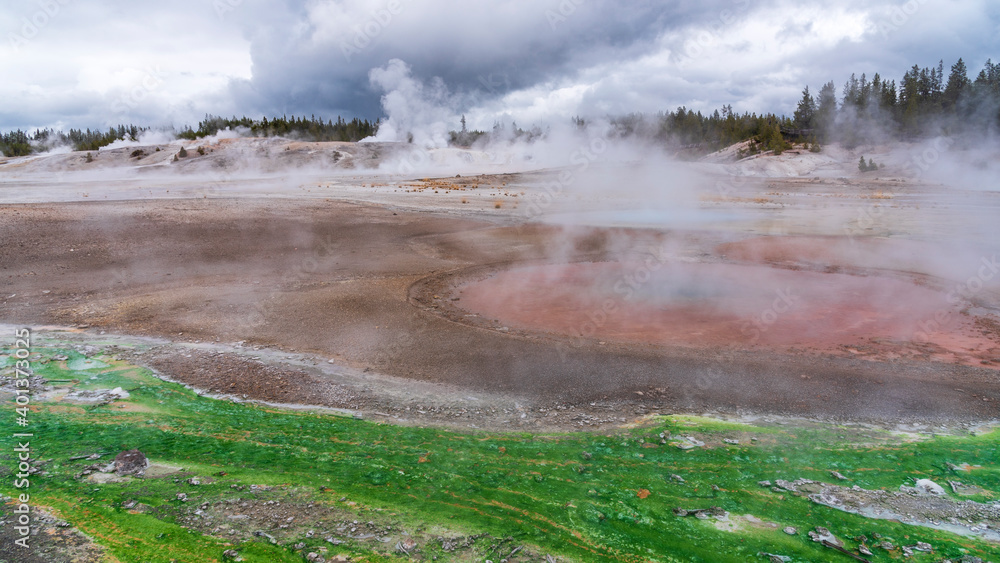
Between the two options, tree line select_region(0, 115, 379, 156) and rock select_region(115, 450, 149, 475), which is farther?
tree line select_region(0, 115, 379, 156)

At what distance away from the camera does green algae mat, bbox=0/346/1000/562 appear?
3447 mm

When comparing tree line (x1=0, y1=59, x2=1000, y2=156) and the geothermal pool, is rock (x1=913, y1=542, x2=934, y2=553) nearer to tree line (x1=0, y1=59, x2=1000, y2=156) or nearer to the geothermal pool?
the geothermal pool

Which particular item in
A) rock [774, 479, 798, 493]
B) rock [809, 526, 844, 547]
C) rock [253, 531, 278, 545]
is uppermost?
rock [253, 531, 278, 545]

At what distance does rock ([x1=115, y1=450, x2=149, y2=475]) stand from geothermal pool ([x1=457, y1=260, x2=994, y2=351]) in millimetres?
5434

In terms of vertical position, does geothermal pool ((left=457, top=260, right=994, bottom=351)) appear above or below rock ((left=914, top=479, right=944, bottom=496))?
above

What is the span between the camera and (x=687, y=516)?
390 cm

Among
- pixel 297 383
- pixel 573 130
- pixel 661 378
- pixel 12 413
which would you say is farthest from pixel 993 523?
pixel 573 130

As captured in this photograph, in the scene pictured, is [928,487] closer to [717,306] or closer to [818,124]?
[717,306]

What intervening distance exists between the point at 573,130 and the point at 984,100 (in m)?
45.3

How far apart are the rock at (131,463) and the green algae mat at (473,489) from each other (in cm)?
7

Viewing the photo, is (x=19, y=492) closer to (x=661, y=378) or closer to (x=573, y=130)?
(x=661, y=378)

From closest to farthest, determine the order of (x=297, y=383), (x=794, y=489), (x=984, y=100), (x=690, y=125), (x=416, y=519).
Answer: (x=416, y=519) < (x=794, y=489) < (x=297, y=383) < (x=984, y=100) < (x=690, y=125)

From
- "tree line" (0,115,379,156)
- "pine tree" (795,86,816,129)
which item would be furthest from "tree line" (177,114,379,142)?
"pine tree" (795,86,816,129)

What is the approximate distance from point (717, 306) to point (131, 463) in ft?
29.4
